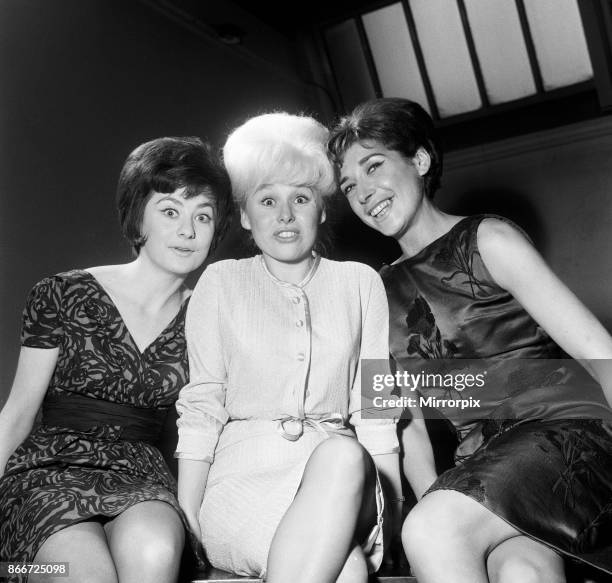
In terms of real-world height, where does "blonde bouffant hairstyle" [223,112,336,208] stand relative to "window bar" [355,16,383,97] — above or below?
below

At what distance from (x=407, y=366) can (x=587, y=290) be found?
115 inches

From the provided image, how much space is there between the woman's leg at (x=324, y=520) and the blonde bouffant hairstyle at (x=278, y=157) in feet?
2.13

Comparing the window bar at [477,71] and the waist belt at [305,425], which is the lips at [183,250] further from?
the window bar at [477,71]

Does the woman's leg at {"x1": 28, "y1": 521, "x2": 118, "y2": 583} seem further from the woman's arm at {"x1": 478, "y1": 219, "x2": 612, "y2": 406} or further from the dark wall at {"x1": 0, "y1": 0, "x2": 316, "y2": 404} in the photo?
the dark wall at {"x1": 0, "y1": 0, "x2": 316, "y2": 404}

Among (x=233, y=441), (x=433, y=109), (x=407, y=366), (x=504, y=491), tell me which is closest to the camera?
(x=504, y=491)

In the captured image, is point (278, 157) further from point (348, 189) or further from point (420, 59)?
point (420, 59)


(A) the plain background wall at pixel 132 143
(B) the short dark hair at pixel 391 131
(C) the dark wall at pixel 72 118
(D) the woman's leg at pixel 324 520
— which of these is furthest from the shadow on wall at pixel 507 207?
(D) the woman's leg at pixel 324 520

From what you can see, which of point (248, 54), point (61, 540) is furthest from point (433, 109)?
point (61, 540)

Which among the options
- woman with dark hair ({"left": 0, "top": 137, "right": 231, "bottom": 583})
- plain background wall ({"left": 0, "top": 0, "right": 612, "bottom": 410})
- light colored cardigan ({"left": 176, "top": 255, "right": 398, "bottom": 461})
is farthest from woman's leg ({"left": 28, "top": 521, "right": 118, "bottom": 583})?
→ plain background wall ({"left": 0, "top": 0, "right": 612, "bottom": 410})

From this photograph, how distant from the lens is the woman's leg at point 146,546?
4.00 ft

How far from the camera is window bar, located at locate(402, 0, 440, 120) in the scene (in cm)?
460

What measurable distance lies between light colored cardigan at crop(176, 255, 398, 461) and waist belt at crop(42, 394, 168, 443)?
0.40 ft

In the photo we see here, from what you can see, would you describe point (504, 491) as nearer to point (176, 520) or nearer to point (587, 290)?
point (176, 520)

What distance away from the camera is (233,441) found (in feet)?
4.79
